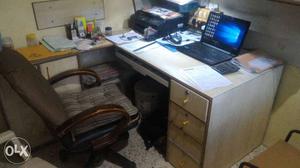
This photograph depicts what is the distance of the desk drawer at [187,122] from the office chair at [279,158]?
0.30 m

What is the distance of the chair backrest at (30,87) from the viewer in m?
1.25

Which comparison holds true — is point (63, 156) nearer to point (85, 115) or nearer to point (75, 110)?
point (75, 110)

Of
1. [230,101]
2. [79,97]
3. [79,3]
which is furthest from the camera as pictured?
[79,3]

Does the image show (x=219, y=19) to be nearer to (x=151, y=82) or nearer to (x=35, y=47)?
(x=151, y=82)

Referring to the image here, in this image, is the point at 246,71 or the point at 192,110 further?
the point at 246,71

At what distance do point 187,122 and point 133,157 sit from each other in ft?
2.04

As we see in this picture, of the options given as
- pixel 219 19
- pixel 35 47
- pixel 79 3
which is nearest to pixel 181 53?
pixel 219 19

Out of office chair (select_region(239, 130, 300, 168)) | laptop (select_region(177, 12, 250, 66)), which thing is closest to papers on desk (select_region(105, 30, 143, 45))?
laptop (select_region(177, 12, 250, 66))

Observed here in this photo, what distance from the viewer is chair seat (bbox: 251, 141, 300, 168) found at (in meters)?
1.39

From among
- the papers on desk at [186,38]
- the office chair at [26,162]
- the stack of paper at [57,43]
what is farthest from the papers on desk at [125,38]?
the office chair at [26,162]

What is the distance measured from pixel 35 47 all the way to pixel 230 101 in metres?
1.46

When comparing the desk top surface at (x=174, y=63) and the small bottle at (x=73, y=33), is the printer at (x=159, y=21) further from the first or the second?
the small bottle at (x=73, y=33)

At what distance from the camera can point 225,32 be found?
1.88 metres

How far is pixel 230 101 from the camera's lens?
1503mm
